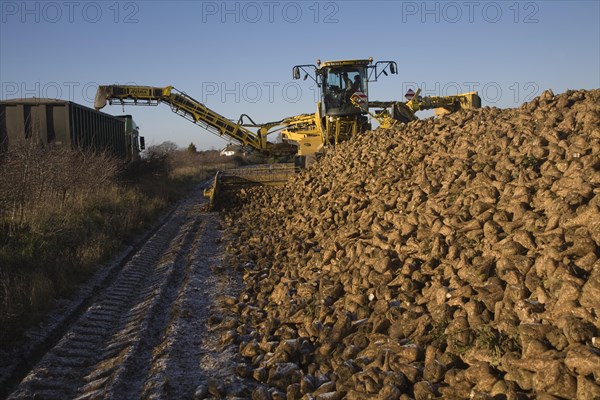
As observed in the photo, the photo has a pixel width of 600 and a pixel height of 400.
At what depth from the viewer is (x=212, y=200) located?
591 inches

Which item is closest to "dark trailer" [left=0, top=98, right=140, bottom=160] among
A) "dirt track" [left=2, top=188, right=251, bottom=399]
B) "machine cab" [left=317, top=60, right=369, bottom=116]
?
"dirt track" [left=2, top=188, right=251, bottom=399]

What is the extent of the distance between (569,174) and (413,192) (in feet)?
7.03

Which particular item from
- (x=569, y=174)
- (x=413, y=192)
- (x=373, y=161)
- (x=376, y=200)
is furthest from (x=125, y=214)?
(x=569, y=174)

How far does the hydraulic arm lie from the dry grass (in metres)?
4.34

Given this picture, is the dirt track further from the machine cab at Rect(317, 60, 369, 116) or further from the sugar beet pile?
the machine cab at Rect(317, 60, 369, 116)

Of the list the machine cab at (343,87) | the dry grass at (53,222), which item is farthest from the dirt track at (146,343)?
the machine cab at (343,87)

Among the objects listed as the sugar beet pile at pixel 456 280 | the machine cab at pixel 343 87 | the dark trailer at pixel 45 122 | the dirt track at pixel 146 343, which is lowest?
the dirt track at pixel 146 343

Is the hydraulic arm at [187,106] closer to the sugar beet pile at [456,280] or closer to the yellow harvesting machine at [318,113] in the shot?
the yellow harvesting machine at [318,113]

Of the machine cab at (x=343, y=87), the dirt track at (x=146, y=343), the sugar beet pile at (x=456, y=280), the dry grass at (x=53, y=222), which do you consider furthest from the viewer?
the machine cab at (x=343, y=87)

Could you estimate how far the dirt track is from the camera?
15.2ft

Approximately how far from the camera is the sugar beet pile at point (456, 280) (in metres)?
3.68

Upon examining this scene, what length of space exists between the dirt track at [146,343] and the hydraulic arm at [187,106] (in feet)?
37.8

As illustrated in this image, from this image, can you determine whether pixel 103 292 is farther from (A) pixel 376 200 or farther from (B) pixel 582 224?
(B) pixel 582 224

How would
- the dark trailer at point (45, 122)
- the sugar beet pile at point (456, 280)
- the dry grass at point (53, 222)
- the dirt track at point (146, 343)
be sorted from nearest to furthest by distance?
the sugar beet pile at point (456, 280)
the dirt track at point (146, 343)
the dry grass at point (53, 222)
the dark trailer at point (45, 122)
